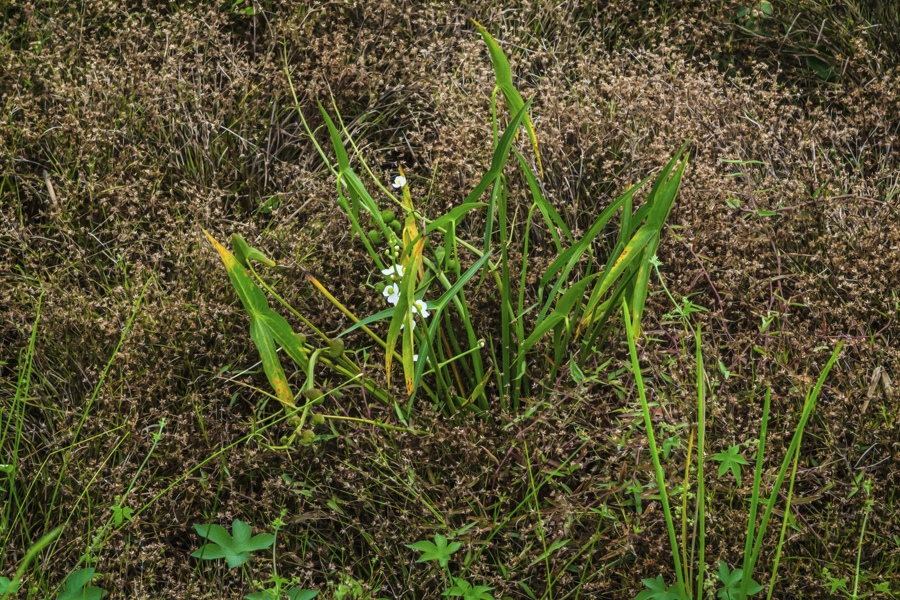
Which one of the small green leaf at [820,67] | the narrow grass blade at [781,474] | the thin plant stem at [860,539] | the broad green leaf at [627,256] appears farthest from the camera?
the small green leaf at [820,67]

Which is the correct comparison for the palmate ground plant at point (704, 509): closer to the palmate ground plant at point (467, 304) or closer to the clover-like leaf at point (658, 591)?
the clover-like leaf at point (658, 591)

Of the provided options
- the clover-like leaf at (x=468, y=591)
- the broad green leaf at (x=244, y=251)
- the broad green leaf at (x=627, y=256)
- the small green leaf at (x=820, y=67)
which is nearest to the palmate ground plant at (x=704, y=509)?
the broad green leaf at (x=627, y=256)

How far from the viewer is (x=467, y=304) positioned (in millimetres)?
1828

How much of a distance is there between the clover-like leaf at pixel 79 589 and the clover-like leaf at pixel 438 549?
60 cm

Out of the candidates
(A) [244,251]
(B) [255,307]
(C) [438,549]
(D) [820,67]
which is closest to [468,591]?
(C) [438,549]

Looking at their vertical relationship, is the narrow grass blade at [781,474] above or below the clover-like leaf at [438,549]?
above

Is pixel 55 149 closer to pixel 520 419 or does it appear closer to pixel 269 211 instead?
pixel 269 211

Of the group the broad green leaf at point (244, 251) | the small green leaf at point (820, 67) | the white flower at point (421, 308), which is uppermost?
the small green leaf at point (820, 67)

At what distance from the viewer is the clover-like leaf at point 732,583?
1.36 meters

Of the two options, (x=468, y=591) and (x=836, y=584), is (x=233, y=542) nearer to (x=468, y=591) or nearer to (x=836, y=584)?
(x=468, y=591)

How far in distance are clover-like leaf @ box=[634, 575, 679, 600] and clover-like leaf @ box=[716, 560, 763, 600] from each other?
0.28ft

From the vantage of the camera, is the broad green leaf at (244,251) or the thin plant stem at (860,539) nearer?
the thin plant stem at (860,539)

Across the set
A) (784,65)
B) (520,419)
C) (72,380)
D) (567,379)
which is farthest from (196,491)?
(784,65)

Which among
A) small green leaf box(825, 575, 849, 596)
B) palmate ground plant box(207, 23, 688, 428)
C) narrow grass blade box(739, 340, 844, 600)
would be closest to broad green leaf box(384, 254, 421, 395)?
palmate ground plant box(207, 23, 688, 428)
